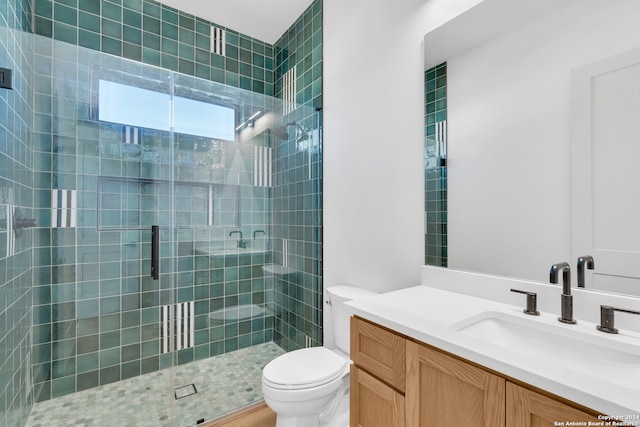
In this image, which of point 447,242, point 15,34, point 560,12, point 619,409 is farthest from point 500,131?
point 15,34

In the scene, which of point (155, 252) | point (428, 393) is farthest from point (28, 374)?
point (428, 393)

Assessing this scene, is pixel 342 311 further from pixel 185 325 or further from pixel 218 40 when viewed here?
pixel 218 40

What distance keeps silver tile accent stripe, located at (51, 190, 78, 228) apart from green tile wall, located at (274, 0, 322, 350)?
1.18 m

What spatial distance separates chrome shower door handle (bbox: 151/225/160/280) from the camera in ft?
5.68

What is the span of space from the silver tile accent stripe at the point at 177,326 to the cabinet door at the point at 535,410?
1776 millimetres

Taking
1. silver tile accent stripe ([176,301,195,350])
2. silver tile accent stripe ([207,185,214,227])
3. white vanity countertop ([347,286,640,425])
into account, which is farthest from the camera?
silver tile accent stripe ([207,185,214,227])

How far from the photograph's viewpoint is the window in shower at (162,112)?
1.69m

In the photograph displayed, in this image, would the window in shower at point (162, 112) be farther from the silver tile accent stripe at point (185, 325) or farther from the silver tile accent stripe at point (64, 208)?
the silver tile accent stripe at point (185, 325)

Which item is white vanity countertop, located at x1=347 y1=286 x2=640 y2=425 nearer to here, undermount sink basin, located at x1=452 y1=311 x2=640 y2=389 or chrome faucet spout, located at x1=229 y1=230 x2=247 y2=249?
undermount sink basin, located at x1=452 y1=311 x2=640 y2=389

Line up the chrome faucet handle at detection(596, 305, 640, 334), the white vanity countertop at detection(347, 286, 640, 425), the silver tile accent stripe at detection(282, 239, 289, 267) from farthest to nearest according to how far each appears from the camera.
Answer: the silver tile accent stripe at detection(282, 239, 289, 267) < the chrome faucet handle at detection(596, 305, 640, 334) < the white vanity countertop at detection(347, 286, 640, 425)

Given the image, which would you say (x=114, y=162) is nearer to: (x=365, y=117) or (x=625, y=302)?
(x=365, y=117)

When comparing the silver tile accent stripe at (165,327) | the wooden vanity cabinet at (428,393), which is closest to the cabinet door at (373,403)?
the wooden vanity cabinet at (428,393)

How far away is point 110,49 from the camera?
2109mm

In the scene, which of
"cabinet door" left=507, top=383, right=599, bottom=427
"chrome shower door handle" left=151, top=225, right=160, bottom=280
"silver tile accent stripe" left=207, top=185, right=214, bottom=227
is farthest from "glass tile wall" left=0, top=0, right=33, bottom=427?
"cabinet door" left=507, top=383, right=599, bottom=427
